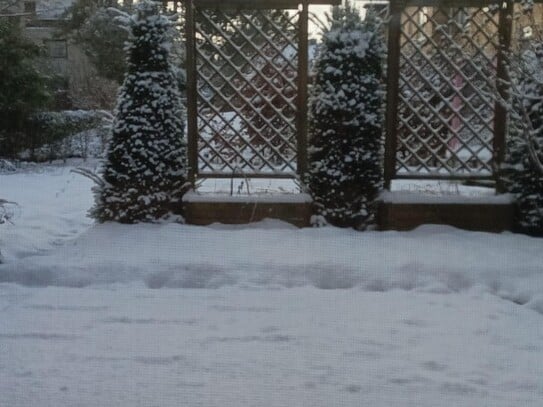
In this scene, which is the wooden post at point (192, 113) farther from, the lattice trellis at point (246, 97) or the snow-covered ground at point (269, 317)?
the snow-covered ground at point (269, 317)

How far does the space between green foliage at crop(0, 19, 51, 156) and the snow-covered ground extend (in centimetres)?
704

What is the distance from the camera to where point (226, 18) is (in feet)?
20.0

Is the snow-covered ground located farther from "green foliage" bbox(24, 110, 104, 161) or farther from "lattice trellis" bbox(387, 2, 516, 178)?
"green foliage" bbox(24, 110, 104, 161)

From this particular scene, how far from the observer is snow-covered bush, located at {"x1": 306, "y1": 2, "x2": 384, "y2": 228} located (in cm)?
582

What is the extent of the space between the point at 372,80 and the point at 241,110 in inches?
50.8

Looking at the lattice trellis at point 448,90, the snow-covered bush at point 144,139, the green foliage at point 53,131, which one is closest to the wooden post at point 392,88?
the lattice trellis at point 448,90

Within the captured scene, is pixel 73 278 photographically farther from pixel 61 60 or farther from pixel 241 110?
pixel 61 60

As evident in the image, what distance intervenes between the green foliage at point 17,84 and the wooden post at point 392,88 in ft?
27.0

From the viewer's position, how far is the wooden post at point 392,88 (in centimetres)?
600

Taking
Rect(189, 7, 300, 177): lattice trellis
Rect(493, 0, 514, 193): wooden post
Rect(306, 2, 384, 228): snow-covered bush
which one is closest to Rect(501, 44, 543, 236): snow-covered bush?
Rect(493, 0, 514, 193): wooden post

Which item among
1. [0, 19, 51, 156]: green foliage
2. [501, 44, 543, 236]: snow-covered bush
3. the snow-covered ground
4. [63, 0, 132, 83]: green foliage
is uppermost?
[63, 0, 132, 83]: green foliage

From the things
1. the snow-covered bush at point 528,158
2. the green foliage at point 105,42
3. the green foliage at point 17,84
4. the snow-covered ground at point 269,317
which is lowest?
the snow-covered ground at point 269,317

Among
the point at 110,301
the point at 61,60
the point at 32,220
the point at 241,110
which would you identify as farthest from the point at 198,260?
the point at 61,60

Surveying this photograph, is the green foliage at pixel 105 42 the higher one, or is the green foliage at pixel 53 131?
the green foliage at pixel 105 42
